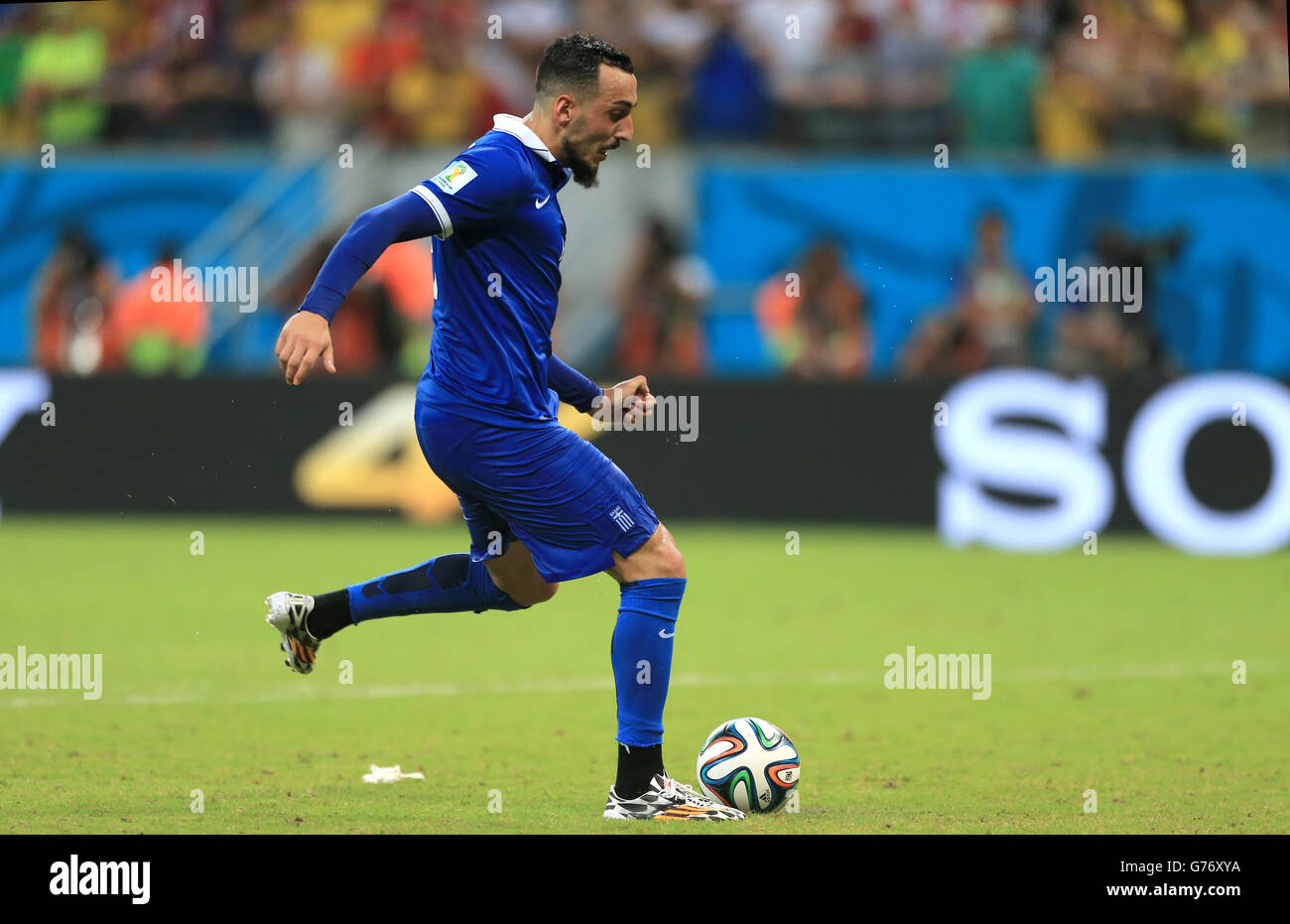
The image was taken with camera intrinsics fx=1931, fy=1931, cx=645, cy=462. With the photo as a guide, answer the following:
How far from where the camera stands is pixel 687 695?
873cm

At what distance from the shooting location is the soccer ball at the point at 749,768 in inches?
243

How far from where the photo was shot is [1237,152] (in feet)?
56.6

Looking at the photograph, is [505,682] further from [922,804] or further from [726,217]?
[726,217]

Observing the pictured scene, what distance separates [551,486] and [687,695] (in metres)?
2.90

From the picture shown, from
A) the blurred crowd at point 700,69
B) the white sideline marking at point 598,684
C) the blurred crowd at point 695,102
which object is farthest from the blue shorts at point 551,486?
the blurred crowd at point 700,69

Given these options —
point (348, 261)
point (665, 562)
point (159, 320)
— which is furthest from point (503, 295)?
point (159, 320)

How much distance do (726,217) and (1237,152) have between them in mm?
4612

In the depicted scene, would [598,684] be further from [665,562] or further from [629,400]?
[665,562]

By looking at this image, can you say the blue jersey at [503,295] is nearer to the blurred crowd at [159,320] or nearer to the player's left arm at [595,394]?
the player's left arm at [595,394]

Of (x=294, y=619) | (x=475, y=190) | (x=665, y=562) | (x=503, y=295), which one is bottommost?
(x=294, y=619)

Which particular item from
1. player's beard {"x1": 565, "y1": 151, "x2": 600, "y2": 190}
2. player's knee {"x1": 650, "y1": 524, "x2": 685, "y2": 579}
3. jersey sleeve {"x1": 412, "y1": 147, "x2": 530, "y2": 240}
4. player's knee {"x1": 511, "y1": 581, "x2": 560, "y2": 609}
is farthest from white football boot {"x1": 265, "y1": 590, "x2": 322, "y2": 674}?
player's beard {"x1": 565, "y1": 151, "x2": 600, "y2": 190}

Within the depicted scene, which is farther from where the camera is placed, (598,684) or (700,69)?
→ (700,69)

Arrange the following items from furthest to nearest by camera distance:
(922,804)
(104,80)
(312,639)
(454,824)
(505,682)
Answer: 1. (104,80)
2. (505,682)
3. (312,639)
4. (922,804)
5. (454,824)

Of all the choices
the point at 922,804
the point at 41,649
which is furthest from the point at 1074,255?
the point at 922,804
